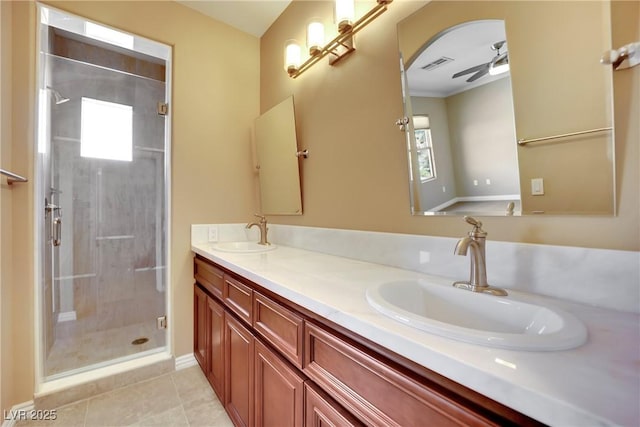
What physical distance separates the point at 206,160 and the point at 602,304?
6.92 feet

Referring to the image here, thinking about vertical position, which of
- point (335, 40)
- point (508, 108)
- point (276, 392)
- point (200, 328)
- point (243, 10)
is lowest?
point (200, 328)

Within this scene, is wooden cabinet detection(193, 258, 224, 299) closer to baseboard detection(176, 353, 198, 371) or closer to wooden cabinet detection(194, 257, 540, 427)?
wooden cabinet detection(194, 257, 540, 427)

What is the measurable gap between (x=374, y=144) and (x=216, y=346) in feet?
4.50

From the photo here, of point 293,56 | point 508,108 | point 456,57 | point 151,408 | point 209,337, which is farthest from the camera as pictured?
point 293,56

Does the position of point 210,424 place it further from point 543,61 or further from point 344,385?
point 543,61

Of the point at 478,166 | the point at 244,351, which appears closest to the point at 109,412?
the point at 244,351

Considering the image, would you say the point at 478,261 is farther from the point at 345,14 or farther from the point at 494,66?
the point at 345,14

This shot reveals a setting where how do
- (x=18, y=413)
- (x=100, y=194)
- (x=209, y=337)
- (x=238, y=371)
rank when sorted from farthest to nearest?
1. (x=100, y=194)
2. (x=209, y=337)
3. (x=18, y=413)
4. (x=238, y=371)

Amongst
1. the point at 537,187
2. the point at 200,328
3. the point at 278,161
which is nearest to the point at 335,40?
the point at 278,161

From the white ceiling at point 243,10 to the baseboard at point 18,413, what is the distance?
101 inches

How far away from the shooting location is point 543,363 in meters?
0.40

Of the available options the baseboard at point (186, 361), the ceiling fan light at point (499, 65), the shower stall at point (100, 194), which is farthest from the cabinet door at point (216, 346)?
the ceiling fan light at point (499, 65)

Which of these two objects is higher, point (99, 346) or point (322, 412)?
point (322, 412)

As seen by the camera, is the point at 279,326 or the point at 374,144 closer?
the point at 279,326
